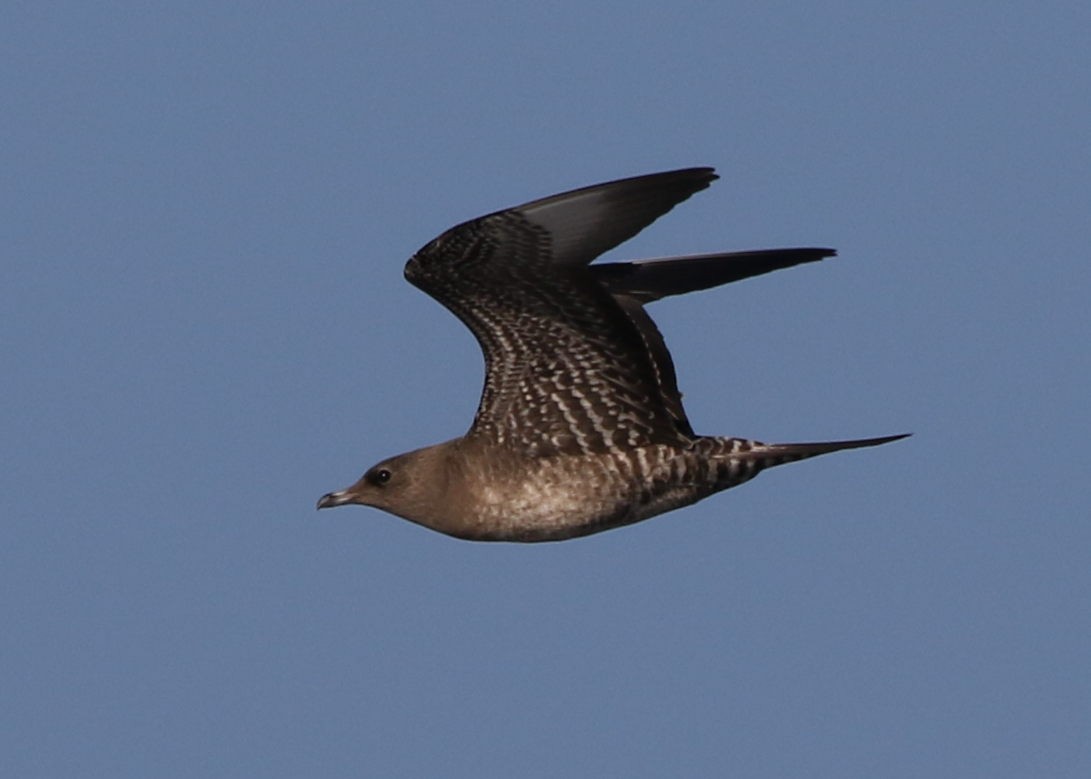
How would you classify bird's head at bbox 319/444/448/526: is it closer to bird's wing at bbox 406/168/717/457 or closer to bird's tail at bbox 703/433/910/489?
bird's wing at bbox 406/168/717/457

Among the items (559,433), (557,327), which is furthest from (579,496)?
(557,327)

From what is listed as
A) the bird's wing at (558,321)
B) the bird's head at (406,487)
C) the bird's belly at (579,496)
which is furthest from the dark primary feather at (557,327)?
the bird's head at (406,487)

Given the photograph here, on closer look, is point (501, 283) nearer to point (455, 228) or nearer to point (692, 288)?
point (455, 228)

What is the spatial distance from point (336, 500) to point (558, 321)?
209cm

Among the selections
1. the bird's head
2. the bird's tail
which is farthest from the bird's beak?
the bird's tail

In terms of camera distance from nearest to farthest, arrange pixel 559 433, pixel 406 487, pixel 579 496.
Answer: pixel 579 496, pixel 559 433, pixel 406 487

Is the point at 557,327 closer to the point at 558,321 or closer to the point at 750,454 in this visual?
the point at 558,321

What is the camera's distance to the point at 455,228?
38.1 ft

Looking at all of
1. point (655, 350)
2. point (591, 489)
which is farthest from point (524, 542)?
point (655, 350)

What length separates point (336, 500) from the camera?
1348 cm

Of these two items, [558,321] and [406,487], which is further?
[406,487]

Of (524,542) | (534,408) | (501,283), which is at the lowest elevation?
(524,542)

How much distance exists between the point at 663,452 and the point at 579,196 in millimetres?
2069

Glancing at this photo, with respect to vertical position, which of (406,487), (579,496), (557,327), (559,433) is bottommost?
(579,496)
